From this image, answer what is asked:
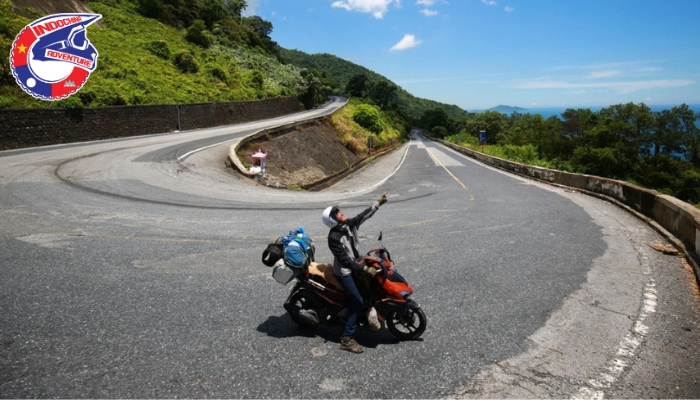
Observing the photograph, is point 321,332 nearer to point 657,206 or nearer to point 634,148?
point 657,206

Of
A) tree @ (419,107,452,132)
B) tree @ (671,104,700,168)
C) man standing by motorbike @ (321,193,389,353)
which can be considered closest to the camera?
man standing by motorbike @ (321,193,389,353)

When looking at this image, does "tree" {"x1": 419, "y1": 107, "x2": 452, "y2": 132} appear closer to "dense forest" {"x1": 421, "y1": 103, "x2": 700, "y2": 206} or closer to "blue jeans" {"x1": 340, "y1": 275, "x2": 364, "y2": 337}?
"dense forest" {"x1": 421, "y1": 103, "x2": 700, "y2": 206}

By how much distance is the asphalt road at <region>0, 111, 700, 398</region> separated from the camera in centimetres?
429

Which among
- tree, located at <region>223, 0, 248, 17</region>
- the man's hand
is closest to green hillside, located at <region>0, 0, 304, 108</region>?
the man's hand

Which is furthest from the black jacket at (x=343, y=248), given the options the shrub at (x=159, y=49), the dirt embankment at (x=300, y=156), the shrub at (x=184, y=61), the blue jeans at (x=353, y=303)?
the shrub at (x=159, y=49)

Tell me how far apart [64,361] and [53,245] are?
4.47 metres

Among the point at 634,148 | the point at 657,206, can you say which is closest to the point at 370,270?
the point at 657,206

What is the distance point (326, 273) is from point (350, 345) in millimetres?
934

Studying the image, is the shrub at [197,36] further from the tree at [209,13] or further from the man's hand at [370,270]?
the man's hand at [370,270]

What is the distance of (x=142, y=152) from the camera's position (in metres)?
22.4

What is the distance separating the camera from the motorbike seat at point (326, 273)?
530 centimetres

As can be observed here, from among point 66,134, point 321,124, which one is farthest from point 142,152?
point 321,124

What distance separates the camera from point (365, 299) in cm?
520

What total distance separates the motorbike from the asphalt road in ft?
0.73
